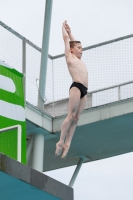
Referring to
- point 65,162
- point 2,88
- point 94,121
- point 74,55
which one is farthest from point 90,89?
point 74,55

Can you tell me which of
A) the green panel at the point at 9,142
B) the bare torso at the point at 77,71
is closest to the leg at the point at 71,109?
the bare torso at the point at 77,71

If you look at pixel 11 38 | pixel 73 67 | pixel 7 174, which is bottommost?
pixel 7 174

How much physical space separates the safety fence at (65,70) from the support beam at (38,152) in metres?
0.91

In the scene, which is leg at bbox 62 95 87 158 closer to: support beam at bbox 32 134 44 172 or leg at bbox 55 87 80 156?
leg at bbox 55 87 80 156

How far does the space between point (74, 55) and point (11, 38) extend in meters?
7.58

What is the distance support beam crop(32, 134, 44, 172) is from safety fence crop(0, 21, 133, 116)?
3.00 feet

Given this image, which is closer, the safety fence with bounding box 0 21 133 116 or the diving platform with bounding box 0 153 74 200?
the diving platform with bounding box 0 153 74 200

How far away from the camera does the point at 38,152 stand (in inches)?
1074

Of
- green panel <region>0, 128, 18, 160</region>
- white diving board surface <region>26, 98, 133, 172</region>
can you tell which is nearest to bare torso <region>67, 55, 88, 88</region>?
green panel <region>0, 128, 18, 160</region>

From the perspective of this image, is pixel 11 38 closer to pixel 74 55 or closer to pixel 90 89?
pixel 90 89

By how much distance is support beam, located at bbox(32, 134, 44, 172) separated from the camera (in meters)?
27.2

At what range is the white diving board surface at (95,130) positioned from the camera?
2594cm

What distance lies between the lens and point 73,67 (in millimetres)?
18953

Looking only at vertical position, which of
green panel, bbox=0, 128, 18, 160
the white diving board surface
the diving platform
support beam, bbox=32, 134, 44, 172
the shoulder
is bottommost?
the diving platform
